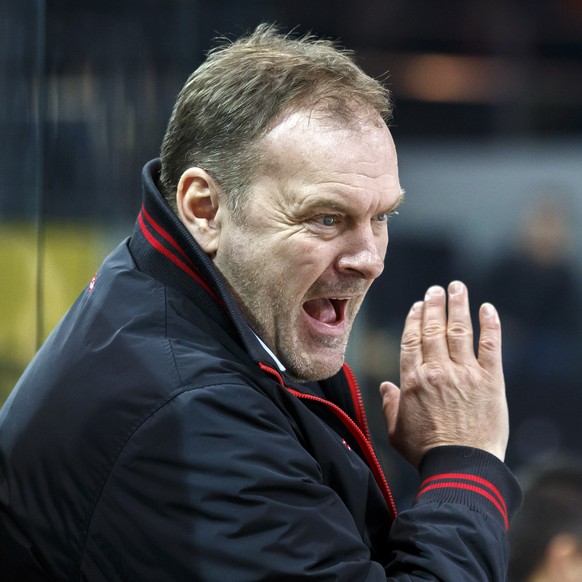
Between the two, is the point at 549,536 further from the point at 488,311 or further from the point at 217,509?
the point at 217,509

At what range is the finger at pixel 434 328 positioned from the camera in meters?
1.58

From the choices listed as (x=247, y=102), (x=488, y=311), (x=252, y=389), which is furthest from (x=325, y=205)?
(x=488, y=311)

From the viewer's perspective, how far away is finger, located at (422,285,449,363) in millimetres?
1575

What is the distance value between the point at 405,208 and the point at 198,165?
2.57 metres

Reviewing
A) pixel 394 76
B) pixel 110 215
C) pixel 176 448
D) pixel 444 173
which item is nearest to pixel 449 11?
pixel 394 76

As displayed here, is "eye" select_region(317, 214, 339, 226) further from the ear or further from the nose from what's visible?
the ear

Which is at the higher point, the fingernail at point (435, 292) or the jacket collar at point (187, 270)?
the jacket collar at point (187, 270)

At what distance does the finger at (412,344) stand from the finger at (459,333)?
0.16 feet

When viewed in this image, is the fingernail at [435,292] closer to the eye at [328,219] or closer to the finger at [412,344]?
the finger at [412,344]

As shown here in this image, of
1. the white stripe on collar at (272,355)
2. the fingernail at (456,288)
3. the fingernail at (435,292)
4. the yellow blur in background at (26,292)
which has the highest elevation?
the fingernail at (456,288)

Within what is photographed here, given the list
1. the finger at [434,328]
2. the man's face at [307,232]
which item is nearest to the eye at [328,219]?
the man's face at [307,232]

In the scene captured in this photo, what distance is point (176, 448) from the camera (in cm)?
120

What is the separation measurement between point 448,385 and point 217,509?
1.57 ft

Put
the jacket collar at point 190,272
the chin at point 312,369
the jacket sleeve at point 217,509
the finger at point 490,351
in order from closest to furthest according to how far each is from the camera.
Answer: the jacket sleeve at point 217,509 < the jacket collar at point 190,272 < the chin at point 312,369 < the finger at point 490,351
